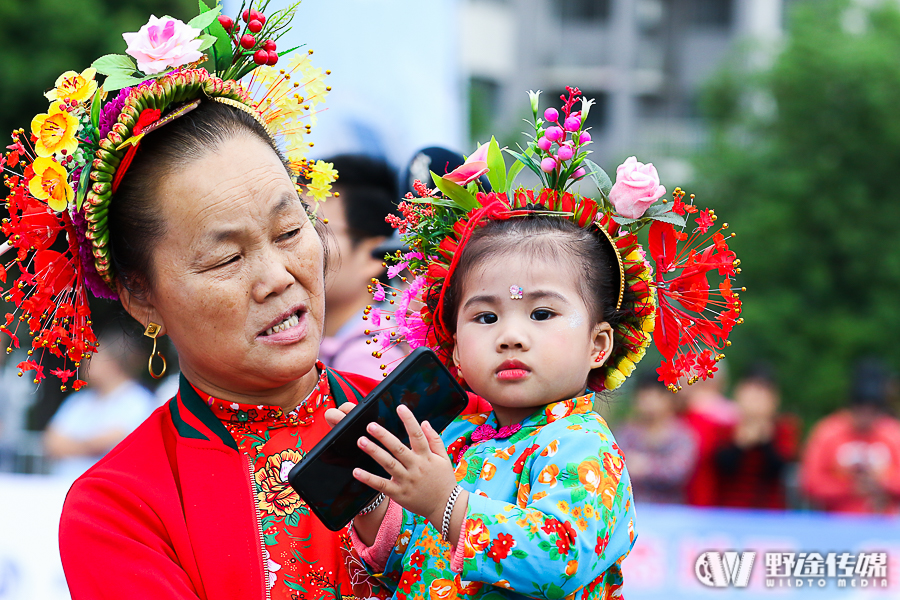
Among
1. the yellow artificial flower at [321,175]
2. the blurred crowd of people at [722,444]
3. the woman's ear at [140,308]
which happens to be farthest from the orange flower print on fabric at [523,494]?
the blurred crowd of people at [722,444]

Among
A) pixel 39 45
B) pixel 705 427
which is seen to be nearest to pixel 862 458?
pixel 705 427

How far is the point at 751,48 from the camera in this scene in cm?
1551

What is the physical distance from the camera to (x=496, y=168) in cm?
233

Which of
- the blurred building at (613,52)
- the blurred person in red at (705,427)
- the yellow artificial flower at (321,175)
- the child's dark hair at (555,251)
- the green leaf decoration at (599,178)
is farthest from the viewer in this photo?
the blurred building at (613,52)

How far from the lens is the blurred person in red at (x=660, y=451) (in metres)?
7.63

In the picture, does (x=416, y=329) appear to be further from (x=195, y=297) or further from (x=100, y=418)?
(x=100, y=418)

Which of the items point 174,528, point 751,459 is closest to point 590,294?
point 174,528

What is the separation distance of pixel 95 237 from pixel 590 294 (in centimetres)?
112

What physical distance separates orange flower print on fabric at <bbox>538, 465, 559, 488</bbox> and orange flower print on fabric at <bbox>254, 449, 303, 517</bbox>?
1.77 feet

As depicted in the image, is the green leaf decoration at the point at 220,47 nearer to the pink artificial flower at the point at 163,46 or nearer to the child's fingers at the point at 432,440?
the pink artificial flower at the point at 163,46

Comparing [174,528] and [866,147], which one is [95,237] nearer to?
[174,528]

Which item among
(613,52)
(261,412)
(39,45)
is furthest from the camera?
(613,52)

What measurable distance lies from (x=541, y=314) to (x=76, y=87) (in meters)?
1.15

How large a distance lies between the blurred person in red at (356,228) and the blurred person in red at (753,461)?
14.3 feet
